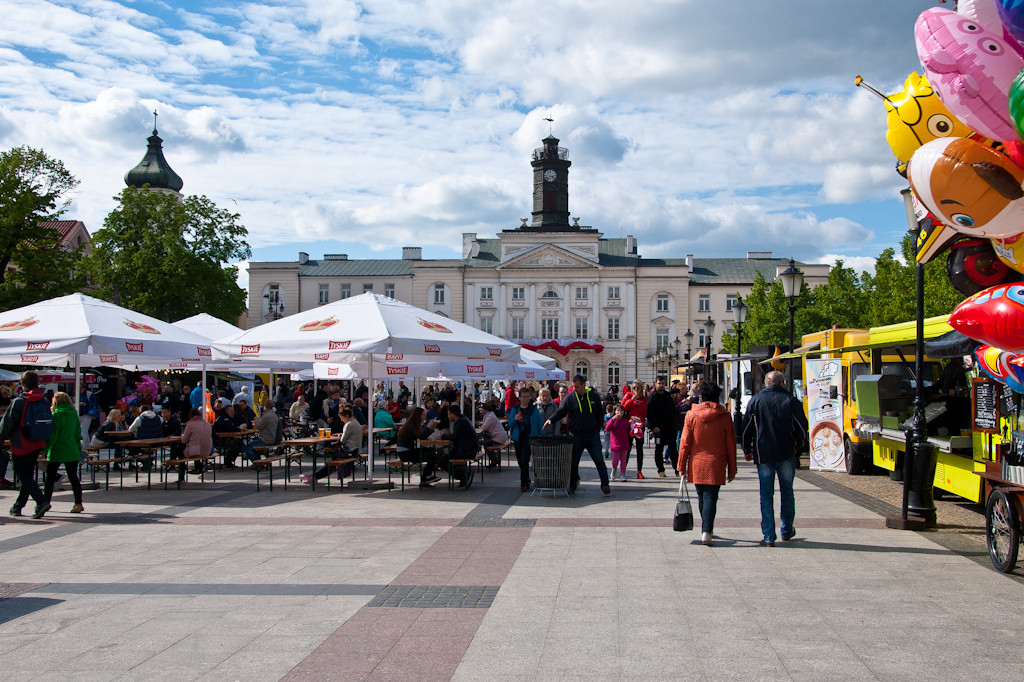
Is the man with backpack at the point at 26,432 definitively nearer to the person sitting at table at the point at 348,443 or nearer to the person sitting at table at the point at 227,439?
the person sitting at table at the point at 348,443

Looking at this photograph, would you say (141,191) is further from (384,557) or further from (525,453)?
(384,557)

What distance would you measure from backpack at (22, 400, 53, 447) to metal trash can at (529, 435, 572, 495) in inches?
259

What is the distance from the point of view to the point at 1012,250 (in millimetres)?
7242

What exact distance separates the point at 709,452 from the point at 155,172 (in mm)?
72667

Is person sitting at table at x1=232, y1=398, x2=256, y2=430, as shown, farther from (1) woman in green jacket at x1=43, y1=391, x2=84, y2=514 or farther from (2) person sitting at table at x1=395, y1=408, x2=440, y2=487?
(1) woman in green jacket at x1=43, y1=391, x2=84, y2=514

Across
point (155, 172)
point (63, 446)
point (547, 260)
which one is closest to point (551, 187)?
point (547, 260)

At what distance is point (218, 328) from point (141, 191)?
36.9 meters

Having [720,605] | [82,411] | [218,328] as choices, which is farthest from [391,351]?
[82,411]

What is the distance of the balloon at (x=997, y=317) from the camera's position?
7.04m

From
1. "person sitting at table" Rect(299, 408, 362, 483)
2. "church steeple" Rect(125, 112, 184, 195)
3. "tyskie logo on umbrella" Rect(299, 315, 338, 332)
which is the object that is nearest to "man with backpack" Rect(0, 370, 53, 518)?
"tyskie logo on umbrella" Rect(299, 315, 338, 332)

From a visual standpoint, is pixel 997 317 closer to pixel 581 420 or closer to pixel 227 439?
pixel 581 420

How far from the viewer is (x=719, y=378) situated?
108ft

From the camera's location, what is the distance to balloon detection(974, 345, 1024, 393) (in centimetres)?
789

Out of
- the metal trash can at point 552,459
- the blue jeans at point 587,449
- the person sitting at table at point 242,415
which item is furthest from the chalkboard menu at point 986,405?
the person sitting at table at point 242,415
